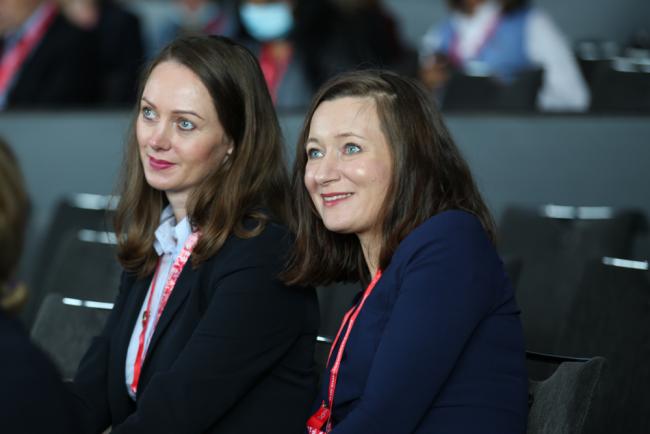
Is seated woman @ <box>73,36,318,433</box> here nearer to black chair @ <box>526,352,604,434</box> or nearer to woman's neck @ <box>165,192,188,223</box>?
woman's neck @ <box>165,192,188,223</box>

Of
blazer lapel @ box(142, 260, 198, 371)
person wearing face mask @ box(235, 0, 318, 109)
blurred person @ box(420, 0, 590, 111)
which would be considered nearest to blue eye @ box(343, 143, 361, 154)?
blazer lapel @ box(142, 260, 198, 371)

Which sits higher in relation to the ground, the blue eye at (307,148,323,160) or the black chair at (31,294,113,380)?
the blue eye at (307,148,323,160)

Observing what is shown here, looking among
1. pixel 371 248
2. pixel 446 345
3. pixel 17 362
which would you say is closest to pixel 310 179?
pixel 371 248

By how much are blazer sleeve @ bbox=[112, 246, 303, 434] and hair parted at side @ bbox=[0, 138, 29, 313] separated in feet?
2.38

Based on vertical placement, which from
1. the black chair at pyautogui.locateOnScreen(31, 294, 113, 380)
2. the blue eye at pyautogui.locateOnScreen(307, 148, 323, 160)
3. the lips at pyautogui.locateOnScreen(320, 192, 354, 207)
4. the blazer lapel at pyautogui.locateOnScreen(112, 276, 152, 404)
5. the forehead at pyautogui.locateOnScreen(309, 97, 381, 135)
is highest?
the forehead at pyautogui.locateOnScreen(309, 97, 381, 135)

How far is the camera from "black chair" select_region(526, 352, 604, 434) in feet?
5.77

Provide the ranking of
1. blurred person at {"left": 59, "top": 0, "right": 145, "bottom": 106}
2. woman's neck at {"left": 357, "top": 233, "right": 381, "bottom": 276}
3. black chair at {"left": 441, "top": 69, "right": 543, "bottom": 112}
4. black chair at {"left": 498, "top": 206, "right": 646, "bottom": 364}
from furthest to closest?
blurred person at {"left": 59, "top": 0, "right": 145, "bottom": 106} < black chair at {"left": 441, "top": 69, "right": 543, "bottom": 112} < black chair at {"left": 498, "top": 206, "right": 646, "bottom": 364} < woman's neck at {"left": 357, "top": 233, "right": 381, "bottom": 276}

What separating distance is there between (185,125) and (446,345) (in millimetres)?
831

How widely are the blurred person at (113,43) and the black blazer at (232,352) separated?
375 centimetres

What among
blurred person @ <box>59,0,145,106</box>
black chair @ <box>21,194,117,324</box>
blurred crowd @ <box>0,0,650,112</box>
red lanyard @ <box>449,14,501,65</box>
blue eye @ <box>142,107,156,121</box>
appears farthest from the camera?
blurred person @ <box>59,0,145,106</box>

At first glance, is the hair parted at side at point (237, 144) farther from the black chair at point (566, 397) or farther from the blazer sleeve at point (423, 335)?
the black chair at point (566, 397)

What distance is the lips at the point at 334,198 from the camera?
2.08m

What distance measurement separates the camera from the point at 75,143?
196 inches

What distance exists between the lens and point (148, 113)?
7.78 ft
